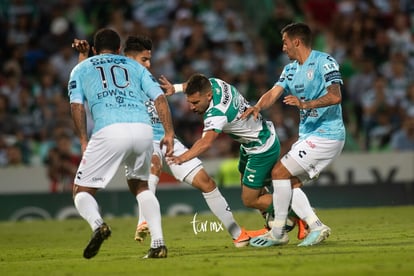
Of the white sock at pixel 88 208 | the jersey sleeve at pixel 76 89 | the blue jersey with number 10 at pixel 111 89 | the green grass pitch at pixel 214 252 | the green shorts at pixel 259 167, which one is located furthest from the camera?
the green shorts at pixel 259 167

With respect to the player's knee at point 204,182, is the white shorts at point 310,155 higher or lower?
higher

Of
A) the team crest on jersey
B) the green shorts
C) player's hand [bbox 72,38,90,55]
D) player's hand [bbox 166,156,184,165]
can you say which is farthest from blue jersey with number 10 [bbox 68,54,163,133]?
the team crest on jersey

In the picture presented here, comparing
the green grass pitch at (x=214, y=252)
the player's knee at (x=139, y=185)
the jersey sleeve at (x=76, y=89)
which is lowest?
the green grass pitch at (x=214, y=252)

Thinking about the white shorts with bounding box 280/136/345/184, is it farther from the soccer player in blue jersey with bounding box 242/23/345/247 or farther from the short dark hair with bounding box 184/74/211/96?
the short dark hair with bounding box 184/74/211/96

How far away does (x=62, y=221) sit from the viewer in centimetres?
1794

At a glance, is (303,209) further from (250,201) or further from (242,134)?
(242,134)

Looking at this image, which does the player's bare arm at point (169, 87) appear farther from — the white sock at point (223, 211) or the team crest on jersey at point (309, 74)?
the team crest on jersey at point (309, 74)

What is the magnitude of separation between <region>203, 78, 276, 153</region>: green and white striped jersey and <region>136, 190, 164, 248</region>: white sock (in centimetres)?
100

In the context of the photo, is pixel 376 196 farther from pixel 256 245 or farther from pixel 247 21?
pixel 256 245

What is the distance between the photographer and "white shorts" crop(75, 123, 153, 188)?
30.9ft

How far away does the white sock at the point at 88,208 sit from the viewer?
9.42 meters

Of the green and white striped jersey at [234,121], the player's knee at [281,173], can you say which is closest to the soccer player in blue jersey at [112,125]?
the green and white striped jersey at [234,121]

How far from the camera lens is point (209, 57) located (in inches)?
843

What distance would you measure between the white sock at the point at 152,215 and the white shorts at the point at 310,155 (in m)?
1.76
